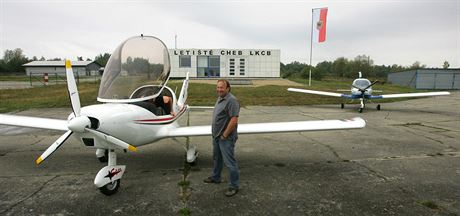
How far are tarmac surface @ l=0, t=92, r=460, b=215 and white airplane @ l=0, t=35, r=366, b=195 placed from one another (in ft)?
1.69

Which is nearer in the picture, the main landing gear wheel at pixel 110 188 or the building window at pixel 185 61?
the main landing gear wheel at pixel 110 188

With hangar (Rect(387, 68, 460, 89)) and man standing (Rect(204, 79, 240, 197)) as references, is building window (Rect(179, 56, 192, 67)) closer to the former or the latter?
hangar (Rect(387, 68, 460, 89))

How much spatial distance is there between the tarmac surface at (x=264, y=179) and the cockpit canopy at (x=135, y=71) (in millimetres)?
1385

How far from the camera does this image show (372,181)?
438 cm

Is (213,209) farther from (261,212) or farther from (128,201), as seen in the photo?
(128,201)

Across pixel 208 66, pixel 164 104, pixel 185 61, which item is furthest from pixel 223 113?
pixel 185 61

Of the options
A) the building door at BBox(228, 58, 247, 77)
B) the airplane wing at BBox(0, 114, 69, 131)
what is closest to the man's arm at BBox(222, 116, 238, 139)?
the airplane wing at BBox(0, 114, 69, 131)

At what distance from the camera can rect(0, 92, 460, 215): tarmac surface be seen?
11.6 ft

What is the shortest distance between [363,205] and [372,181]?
0.96m

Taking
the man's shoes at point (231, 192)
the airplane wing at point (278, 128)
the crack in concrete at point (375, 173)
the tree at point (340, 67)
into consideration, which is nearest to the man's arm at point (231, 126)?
the man's shoes at point (231, 192)

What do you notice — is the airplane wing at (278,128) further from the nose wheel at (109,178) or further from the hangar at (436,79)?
the hangar at (436,79)

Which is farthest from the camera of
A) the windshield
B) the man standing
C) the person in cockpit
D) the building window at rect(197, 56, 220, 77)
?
the building window at rect(197, 56, 220, 77)

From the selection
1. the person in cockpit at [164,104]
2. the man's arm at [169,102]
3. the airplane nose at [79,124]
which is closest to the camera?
the airplane nose at [79,124]

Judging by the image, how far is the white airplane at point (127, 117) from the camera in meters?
3.59
